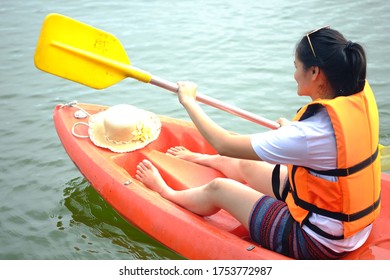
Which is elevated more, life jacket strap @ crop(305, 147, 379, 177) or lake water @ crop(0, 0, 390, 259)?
life jacket strap @ crop(305, 147, 379, 177)

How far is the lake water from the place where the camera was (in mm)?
3137

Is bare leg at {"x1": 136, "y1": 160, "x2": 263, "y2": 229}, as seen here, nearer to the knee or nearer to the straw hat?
the knee

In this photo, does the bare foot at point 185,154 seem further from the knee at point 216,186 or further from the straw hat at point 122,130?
the knee at point 216,186

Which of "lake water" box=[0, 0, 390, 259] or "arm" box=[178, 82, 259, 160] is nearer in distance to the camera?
"arm" box=[178, 82, 259, 160]

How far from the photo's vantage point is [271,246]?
7.48 ft

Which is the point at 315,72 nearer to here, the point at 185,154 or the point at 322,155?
the point at 322,155

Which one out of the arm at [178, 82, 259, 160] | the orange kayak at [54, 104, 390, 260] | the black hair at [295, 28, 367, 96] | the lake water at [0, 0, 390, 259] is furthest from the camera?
the lake water at [0, 0, 390, 259]

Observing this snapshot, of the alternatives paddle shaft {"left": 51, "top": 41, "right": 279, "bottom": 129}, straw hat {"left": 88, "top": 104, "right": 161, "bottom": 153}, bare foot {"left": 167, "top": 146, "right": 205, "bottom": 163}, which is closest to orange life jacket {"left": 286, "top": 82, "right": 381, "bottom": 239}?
paddle shaft {"left": 51, "top": 41, "right": 279, "bottom": 129}

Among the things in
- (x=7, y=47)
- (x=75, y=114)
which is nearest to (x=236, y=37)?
(x=7, y=47)

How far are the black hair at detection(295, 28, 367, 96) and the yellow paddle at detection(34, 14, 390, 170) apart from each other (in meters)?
0.94


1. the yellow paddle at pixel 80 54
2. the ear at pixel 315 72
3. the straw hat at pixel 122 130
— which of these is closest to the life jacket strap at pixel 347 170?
the ear at pixel 315 72

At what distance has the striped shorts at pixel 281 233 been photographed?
2.16 metres

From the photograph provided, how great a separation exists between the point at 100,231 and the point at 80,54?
1.06m
